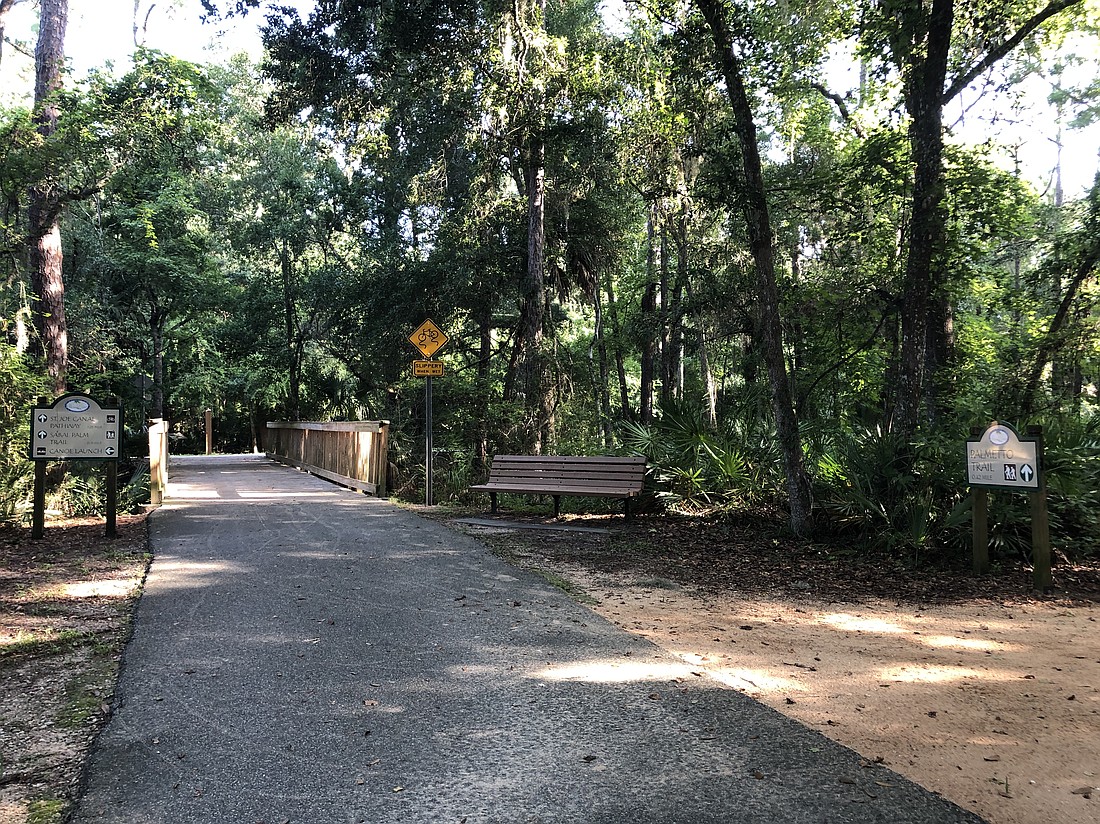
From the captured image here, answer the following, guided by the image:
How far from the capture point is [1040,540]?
243 inches

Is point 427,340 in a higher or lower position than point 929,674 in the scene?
higher

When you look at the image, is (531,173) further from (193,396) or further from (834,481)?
(193,396)

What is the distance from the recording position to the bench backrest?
9406 mm

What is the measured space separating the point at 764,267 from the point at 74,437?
8051 mm

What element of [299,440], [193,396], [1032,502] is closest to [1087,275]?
[1032,502]

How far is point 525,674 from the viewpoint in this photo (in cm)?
397

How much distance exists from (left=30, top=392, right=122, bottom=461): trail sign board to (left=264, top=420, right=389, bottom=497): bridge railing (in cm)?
463

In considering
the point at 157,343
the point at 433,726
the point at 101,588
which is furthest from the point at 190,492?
the point at 157,343

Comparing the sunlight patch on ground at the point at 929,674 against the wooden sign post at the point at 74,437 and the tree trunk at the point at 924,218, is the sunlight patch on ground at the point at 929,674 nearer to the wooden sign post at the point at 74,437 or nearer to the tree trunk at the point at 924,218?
the tree trunk at the point at 924,218

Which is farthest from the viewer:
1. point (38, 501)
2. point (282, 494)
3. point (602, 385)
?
point (602, 385)

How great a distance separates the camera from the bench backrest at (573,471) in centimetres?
941

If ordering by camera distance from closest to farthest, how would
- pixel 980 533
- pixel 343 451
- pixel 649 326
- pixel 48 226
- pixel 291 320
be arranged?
1. pixel 980 533
2. pixel 48 226
3. pixel 343 451
4. pixel 649 326
5. pixel 291 320

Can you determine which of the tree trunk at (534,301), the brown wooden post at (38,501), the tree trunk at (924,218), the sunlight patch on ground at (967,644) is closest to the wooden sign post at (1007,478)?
the tree trunk at (924,218)

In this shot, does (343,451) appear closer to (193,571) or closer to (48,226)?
(48,226)
